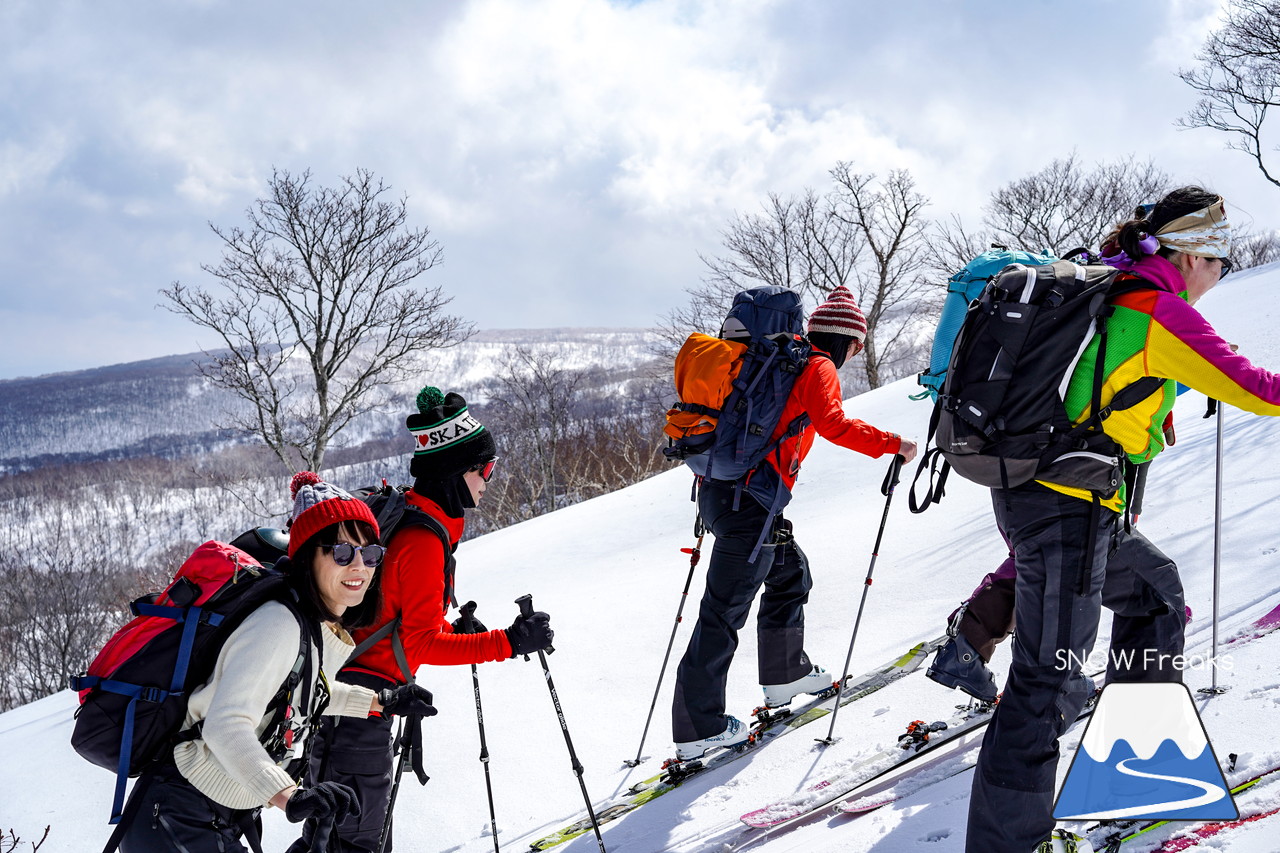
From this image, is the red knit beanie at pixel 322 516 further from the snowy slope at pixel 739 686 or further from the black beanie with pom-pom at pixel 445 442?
the snowy slope at pixel 739 686

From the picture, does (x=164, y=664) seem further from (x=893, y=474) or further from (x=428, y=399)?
(x=893, y=474)

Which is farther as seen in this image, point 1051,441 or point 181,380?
point 181,380

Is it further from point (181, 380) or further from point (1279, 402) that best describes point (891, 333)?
point (181, 380)

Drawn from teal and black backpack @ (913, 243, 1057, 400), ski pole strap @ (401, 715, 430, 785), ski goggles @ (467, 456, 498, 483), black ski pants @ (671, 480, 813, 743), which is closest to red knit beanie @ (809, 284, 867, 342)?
teal and black backpack @ (913, 243, 1057, 400)

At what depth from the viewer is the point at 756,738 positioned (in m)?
3.87

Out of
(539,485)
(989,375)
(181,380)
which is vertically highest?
(181,380)

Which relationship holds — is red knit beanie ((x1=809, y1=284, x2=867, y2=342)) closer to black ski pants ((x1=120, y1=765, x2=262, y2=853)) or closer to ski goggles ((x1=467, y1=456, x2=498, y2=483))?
ski goggles ((x1=467, y1=456, x2=498, y2=483))

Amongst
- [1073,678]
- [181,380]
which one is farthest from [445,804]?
[181,380]

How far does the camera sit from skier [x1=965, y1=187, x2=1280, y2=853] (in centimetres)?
212

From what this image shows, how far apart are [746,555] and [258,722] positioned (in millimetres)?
2213

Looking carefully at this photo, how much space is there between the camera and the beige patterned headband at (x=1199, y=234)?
90.6 inches

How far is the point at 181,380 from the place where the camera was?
184 meters

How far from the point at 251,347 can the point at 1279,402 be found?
62.3ft

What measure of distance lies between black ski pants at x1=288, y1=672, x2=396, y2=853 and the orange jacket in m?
2.03
